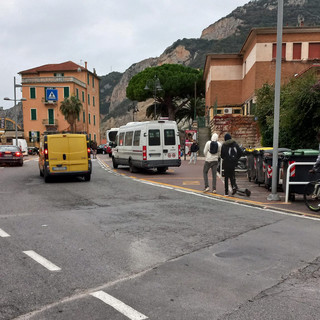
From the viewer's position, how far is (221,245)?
5.38m

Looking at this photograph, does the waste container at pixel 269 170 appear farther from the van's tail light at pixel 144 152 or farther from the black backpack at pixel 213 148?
the van's tail light at pixel 144 152

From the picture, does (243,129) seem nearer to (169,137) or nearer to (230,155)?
(169,137)

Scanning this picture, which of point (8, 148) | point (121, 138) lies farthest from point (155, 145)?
point (8, 148)

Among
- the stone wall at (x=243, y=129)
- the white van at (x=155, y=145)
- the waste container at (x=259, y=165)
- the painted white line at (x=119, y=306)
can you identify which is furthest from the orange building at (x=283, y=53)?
the painted white line at (x=119, y=306)

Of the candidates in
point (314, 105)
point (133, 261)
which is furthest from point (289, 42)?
point (133, 261)

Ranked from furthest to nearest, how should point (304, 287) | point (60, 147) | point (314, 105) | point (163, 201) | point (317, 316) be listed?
point (314, 105)
point (60, 147)
point (163, 201)
point (304, 287)
point (317, 316)

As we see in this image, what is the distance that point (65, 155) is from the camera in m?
13.8

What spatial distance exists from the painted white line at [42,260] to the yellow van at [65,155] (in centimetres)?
900

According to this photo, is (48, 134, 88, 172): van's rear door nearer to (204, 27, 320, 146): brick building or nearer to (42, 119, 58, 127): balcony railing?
(204, 27, 320, 146): brick building

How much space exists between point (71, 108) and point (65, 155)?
4384 centimetres

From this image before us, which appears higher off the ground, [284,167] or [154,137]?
[154,137]

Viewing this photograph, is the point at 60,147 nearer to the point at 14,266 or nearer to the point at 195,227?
the point at 195,227

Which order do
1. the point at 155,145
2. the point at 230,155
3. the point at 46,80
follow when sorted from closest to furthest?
1. the point at 230,155
2. the point at 155,145
3. the point at 46,80

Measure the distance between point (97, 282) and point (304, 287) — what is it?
7.40ft
